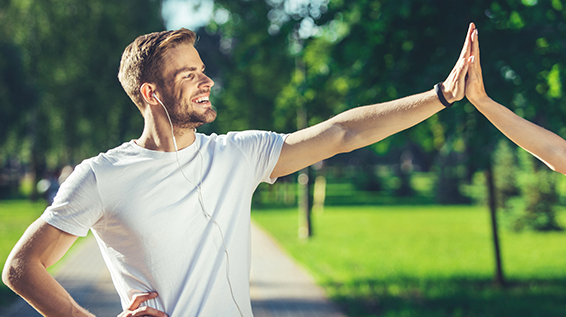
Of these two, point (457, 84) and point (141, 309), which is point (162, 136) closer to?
point (141, 309)

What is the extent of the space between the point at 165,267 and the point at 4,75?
30.7 metres

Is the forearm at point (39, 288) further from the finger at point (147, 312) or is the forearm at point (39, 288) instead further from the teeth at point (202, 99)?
the teeth at point (202, 99)

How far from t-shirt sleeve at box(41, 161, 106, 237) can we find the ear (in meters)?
0.37

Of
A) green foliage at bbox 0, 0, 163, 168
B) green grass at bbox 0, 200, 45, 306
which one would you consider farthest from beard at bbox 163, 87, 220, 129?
green foliage at bbox 0, 0, 163, 168

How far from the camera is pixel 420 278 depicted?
8.73 meters

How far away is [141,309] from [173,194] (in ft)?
1.34

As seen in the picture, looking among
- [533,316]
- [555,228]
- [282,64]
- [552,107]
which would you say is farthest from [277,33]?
[282,64]

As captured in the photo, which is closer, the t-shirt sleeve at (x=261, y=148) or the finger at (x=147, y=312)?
the finger at (x=147, y=312)

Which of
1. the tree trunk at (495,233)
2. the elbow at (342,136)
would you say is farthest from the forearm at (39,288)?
the tree trunk at (495,233)

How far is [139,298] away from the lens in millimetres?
1841

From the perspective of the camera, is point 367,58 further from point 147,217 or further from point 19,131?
point 19,131

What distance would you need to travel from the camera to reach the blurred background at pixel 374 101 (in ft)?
17.7

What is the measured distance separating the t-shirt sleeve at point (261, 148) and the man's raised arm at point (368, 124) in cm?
3

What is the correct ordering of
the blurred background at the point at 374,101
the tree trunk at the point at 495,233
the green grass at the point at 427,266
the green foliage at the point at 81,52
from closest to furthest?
the blurred background at the point at 374,101
the green grass at the point at 427,266
the tree trunk at the point at 495,233
the green foliage at the point at 81,52
